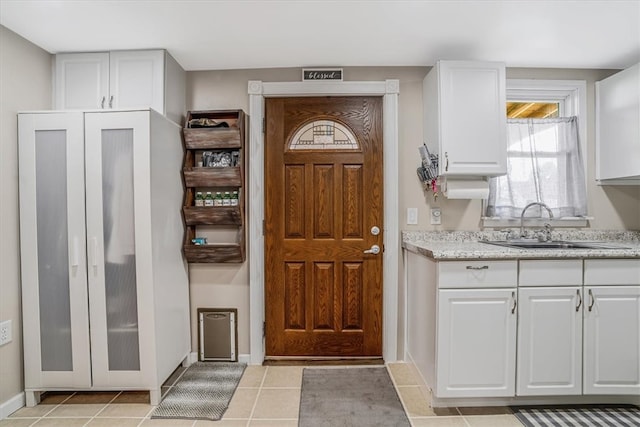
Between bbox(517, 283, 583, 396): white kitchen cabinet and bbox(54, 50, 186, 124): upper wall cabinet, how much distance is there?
2.64 m

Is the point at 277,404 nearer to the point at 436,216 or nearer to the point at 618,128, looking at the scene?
the point at 436,216

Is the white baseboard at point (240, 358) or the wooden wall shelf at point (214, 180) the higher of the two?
the wooden wall shelf at point (214, 180)

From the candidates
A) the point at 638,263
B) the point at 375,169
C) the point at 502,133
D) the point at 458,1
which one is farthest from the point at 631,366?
the point at 458,1

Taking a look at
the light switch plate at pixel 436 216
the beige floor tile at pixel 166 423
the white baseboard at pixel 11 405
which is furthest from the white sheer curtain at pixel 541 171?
the white baseboard at pixel 11 405

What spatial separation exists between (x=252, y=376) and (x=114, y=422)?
864mm

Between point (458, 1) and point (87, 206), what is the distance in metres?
2.43

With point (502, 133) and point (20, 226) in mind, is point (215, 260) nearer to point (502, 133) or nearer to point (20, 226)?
point (20, 226)

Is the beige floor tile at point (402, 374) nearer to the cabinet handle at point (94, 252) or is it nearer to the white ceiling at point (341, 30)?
the cabinet handle at point (94, 252)

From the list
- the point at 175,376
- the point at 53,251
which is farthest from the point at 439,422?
the point at 53,251

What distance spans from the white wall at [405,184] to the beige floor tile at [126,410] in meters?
0.60

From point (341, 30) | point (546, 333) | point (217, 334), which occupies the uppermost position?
point (341, 30)

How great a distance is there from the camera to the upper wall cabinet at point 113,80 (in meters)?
2.35

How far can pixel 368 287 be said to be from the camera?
2682 millimetres

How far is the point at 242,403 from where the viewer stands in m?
2.14
